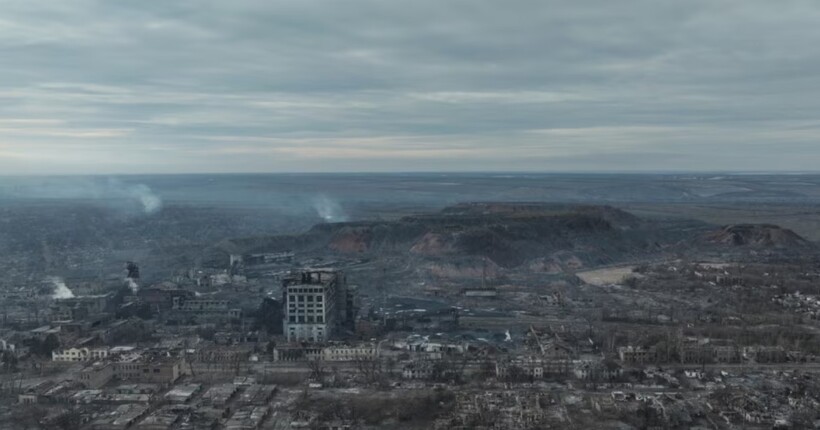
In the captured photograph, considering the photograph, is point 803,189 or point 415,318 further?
point 803,189

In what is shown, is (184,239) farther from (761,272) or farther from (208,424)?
→ (208,424)

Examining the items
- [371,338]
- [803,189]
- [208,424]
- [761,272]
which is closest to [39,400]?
[208,424]

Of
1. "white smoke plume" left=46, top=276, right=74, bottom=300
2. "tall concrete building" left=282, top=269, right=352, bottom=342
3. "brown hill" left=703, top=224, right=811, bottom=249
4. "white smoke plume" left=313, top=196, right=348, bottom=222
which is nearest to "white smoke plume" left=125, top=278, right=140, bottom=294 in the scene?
"white smoke plume" left=46, top=276, right=74, bottom=300

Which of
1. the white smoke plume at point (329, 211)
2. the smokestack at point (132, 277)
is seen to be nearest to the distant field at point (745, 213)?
the white smoke plume at point (329, 211)

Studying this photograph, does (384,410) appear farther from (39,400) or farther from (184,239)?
(184,239)

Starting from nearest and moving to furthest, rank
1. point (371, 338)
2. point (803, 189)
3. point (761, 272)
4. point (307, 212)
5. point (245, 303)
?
point (371, 338)
point (245, 303)
point (761, 272)
point (307, 212)
point (803, 189)

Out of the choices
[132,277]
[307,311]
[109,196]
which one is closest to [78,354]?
[307,311]

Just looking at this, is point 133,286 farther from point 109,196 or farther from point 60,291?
point 109,196

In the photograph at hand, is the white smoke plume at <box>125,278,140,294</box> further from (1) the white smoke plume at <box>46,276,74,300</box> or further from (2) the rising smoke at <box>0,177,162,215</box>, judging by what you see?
(2) the rising smoke at <box>0,177,162,215</box>

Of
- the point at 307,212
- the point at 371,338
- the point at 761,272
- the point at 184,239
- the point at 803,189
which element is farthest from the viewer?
the point at 803,189
